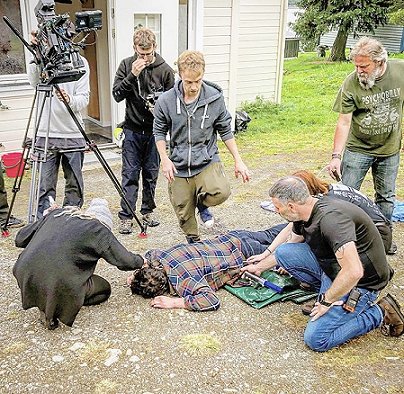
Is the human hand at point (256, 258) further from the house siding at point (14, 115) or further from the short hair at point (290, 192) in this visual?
the house siding at point (14, 115)

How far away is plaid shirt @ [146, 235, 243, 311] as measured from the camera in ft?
10.8

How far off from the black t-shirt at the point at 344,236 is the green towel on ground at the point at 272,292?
547 millimetres

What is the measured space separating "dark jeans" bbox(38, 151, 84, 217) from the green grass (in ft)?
9.99

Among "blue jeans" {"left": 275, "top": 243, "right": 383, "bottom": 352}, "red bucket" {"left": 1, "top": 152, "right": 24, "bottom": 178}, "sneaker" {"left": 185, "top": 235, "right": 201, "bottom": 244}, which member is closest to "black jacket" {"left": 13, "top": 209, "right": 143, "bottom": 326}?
"sneaker" {"left": 185, "top": 235, "right": 201, "bottom": 244}

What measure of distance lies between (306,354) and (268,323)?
1.23ft

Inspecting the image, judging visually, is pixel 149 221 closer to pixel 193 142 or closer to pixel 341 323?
pixel 193 142

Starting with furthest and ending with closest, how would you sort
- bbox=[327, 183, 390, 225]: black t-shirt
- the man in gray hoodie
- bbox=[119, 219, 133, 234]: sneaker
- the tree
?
the tree
bbox=[119, 219, 133, 234]: sneaker
the man in gray hoodie
bbox=[327, 183, 390, 225]: black t-shirt

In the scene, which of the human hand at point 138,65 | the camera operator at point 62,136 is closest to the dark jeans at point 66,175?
the camera operator at point 62,136

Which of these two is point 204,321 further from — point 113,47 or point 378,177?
→ point 113,47

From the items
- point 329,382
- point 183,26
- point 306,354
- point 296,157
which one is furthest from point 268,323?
point 183,26

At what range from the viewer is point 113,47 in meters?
6.62

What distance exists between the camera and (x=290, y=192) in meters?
2.73

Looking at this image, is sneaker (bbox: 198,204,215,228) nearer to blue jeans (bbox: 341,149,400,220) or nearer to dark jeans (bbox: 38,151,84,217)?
dark jeans (bbox: 38,151,84,217)

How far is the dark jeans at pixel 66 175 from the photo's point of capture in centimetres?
415
